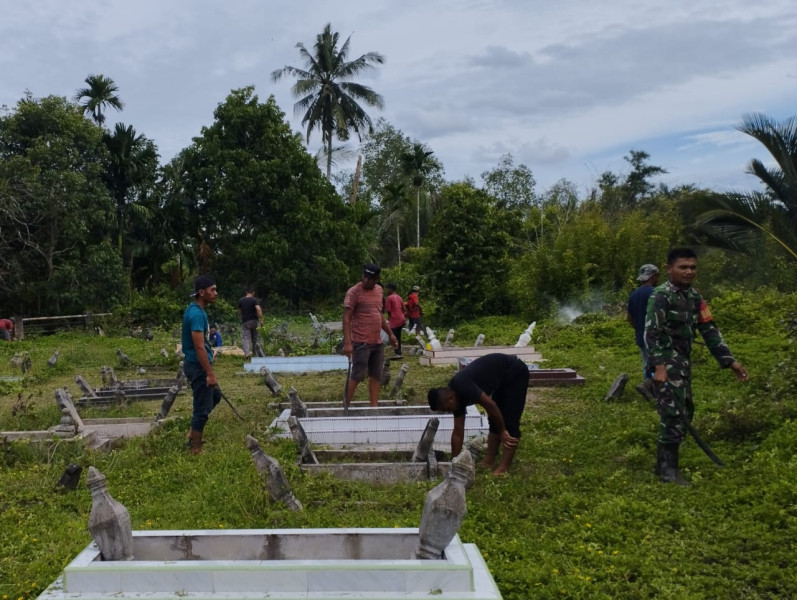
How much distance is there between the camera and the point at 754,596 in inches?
147

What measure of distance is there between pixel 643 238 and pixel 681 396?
1579 centimetres

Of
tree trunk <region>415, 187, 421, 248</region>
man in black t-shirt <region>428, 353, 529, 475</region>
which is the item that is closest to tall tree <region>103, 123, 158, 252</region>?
tree trunk <region>415, 187, 421, 248</region>

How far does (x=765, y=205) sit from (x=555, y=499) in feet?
25.9

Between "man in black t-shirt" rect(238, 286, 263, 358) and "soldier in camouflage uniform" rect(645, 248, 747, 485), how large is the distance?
34.6ft

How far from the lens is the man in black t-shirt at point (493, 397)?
561cm

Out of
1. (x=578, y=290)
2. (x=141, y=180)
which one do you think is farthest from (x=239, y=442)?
(x=141, y=180)

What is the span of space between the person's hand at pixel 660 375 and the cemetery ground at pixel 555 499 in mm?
784

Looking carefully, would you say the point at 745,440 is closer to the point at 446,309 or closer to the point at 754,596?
the point at 754,596

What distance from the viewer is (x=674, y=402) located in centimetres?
541

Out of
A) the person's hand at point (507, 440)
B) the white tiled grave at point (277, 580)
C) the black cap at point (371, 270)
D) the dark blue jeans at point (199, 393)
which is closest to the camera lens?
the white tiled grave at point (277, 580)

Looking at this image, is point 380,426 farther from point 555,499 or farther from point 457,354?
point 457,354

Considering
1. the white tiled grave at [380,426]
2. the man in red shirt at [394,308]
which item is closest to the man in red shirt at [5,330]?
the man in red shirt at [394,308]

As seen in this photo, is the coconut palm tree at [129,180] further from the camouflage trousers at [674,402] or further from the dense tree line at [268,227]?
the camouflage trousers at [674,402]

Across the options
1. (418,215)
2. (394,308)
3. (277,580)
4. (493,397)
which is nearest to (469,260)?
(394,308)
